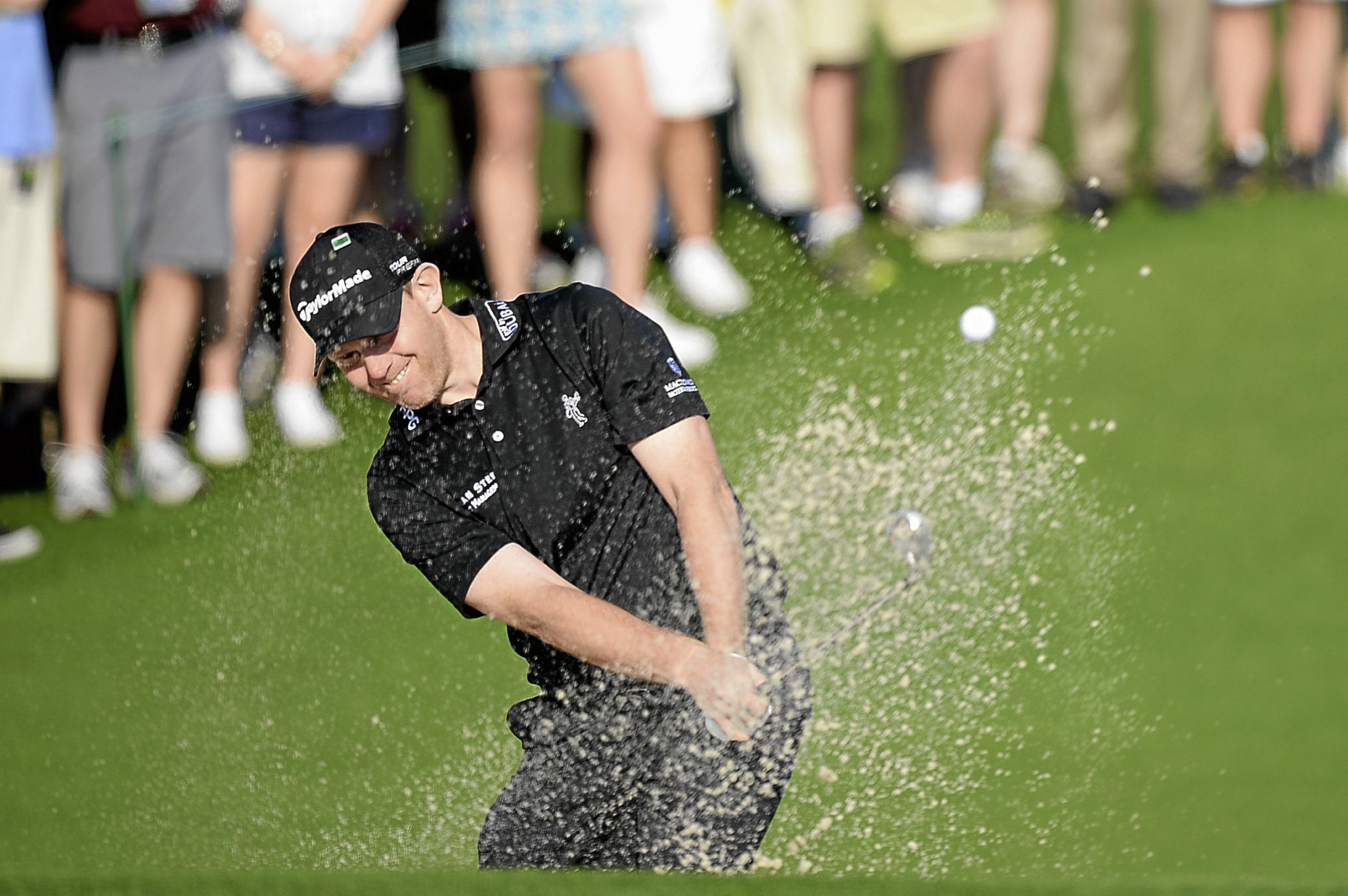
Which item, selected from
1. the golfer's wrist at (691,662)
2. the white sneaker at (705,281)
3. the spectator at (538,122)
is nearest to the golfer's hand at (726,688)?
the golfer's wrist at (691,662)

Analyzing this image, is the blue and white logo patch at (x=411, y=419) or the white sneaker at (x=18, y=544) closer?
the blue and white logo patch at (x=411, y=419)

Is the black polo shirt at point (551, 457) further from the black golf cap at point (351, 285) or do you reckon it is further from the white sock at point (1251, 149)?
the white sock at point (1251, 149)

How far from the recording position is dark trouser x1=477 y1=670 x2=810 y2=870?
3682mm

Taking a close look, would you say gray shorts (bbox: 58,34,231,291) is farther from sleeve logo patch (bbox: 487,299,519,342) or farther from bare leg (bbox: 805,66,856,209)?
sleeve logo patch (bbox: 487,299,519,342)

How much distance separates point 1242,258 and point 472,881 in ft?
15.7

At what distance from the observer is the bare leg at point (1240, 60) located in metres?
7.19

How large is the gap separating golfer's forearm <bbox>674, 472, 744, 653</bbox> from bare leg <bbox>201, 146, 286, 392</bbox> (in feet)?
9.32

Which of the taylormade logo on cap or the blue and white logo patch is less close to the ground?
the taylormade logo on cap

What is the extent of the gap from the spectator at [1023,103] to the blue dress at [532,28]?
5.46 ft

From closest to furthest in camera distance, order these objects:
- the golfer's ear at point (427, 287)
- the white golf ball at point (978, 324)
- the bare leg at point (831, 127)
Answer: the golfer's ear at point (427, 287), the white golf ball at point (978, 324), the bare leg at point (831, 127)

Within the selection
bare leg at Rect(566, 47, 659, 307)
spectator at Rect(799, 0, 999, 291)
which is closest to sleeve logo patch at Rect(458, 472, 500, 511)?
bare leg at Rect(566, 47, 659, 307)

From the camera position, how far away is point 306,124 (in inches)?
232

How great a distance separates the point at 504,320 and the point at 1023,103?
12.9 feet

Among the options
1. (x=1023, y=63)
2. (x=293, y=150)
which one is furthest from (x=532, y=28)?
(x=1023, y=63)
